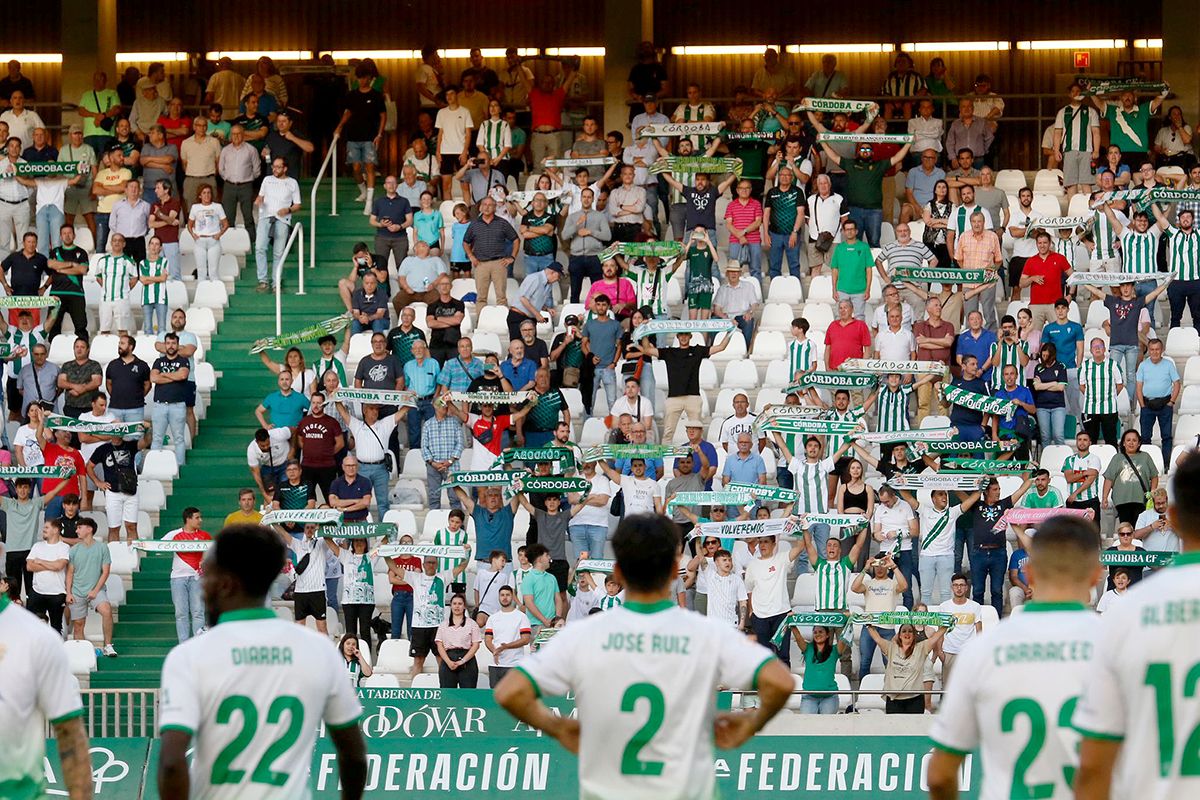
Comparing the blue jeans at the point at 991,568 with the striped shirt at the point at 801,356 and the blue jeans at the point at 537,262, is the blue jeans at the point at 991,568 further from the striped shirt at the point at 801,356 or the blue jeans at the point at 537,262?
the blue jeans at the point at 537,262

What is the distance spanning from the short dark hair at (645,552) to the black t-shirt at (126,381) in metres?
15.9

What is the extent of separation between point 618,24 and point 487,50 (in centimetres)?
341

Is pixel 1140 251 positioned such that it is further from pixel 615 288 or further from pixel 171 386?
pixel 171 386

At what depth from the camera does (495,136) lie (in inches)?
1043

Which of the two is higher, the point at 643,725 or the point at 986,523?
the point at 643,725

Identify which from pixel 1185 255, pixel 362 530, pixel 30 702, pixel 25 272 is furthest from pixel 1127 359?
pixel 30 702

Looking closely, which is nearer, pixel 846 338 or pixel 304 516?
pixel 304 516

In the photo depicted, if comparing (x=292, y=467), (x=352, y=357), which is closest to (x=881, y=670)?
(x=292, y=467)

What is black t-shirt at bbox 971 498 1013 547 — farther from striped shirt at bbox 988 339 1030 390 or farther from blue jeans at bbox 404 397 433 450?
blue jeans at bbox 404 397 433 450

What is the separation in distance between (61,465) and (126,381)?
1334 millimetres

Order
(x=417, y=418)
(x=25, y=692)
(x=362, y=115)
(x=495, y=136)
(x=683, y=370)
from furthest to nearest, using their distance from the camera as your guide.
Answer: (x=362, y=115) < (x=495, y=136) < (x=417, y=418) < (x=683, y=370) < (x=25, y=692)

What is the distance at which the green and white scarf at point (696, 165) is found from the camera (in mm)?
23688

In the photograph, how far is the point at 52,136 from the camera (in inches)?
1256

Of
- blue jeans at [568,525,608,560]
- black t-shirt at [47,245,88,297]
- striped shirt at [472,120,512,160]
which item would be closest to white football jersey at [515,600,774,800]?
blue jeans at [568,525,608,560]
